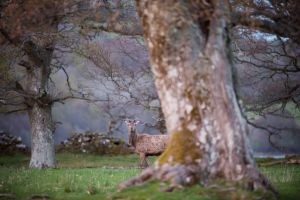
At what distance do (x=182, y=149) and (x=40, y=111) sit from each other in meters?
11.8

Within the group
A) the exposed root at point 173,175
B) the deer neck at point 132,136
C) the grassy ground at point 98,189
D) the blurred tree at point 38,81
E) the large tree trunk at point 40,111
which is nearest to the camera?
the grassy ground at point 98,189

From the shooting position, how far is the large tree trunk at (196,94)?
713 cm

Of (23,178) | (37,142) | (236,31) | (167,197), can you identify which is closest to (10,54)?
(37,142)

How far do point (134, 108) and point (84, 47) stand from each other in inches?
455

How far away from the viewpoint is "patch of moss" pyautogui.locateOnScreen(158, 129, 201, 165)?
7.16m

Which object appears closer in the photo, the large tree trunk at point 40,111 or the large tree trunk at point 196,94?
the large tree trunk at point 196,94

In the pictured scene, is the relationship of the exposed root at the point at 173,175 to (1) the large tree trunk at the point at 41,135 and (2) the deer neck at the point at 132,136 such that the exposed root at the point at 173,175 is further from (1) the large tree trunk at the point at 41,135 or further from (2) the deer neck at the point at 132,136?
(2) the deer neck at the point at 132,136

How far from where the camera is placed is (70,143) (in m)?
28.1

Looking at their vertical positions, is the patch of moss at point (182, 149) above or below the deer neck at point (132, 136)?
below

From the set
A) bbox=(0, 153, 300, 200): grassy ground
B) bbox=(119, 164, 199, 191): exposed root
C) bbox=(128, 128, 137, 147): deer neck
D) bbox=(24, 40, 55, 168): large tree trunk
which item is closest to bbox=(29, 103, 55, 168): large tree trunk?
bbox=(24, 40, 55, 168): large tree trunk

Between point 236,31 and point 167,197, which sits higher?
point 236,31

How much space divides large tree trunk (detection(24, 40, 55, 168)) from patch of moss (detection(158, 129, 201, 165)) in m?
11.2

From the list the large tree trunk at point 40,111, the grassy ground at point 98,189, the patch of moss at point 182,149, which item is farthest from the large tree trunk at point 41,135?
the patch of moss at point 182,149

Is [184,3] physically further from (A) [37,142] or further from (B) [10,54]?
(A) [37,142]
